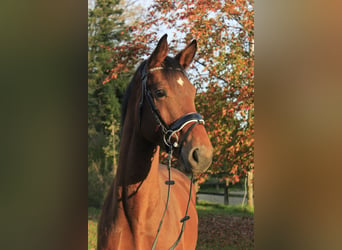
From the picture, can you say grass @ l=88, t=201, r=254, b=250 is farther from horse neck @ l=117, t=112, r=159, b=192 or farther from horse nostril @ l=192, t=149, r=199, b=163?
horse nostril @ l=192, t=149, r=199, b=163

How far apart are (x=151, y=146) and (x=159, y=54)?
60 centimetres

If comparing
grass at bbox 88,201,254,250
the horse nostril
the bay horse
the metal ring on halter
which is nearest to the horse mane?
the bay horse

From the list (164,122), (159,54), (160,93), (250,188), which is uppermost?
(159,54)

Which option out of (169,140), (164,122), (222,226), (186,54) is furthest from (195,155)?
(222,226)

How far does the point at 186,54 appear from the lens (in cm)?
230

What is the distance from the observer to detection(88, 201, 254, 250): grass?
170 inches

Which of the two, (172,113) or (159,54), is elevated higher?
(159,54)

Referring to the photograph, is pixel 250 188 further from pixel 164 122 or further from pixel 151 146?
pixel 164 122

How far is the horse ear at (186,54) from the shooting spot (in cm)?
228

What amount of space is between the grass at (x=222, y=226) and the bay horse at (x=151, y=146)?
201 cm
